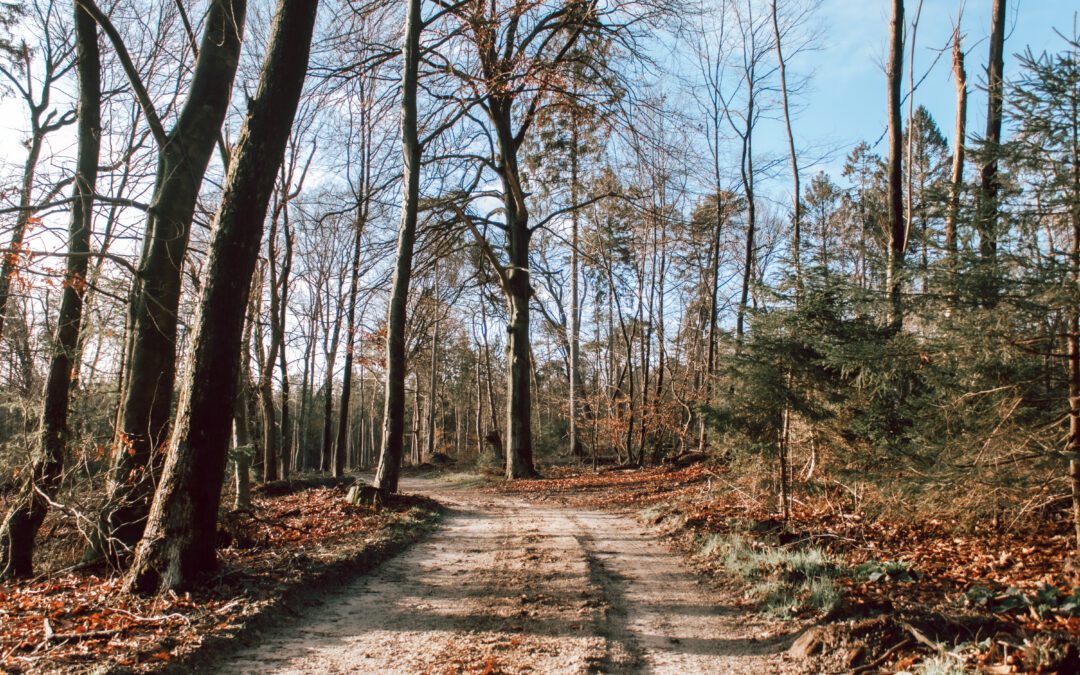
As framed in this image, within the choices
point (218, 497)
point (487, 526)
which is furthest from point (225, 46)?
point (487, 526)

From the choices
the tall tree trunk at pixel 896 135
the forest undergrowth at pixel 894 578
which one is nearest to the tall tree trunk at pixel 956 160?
the tall tree trunk at pixel 896 135

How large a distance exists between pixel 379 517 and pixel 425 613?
15.1ft

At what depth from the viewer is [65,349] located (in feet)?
22.9

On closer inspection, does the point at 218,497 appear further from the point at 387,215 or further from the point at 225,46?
the point at 387,215

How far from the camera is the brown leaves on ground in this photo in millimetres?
3848

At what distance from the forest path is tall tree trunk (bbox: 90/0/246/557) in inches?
107

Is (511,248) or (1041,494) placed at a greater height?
(511,248)

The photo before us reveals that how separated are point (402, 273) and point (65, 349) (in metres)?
5.54

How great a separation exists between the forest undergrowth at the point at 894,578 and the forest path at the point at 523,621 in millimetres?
434

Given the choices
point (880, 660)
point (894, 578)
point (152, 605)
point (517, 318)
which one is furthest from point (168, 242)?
point (517, 318)

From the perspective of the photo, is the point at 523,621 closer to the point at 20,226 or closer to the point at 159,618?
the point at 159,618

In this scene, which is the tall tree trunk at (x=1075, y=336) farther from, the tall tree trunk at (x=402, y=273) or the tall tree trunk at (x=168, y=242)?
the tall tree trunk at (x=402, y=273)

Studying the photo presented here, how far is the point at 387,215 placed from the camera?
16.0 m

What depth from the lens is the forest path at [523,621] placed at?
4.00m
